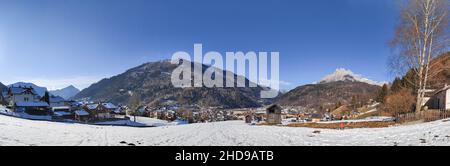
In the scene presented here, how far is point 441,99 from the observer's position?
1618 inches

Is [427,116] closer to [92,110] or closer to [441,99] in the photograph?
[441,99]

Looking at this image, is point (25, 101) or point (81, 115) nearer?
point (81, 115)

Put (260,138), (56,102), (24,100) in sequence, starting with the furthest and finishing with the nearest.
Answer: (56,102) < (24,100) < (260,138)

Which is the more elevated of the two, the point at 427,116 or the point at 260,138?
the point at 427,116

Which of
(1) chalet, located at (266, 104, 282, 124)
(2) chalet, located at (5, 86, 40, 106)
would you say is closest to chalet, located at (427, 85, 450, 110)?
(1) chalet, located at (266, 104, 282, 124)

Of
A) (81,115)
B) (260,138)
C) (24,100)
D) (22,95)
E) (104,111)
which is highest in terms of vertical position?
(22,95)

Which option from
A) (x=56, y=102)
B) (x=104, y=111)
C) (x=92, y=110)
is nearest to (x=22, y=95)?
(x=92, y=110)

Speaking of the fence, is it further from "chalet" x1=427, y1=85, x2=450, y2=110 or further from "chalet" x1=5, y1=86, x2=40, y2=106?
"chalet" x1=5, y1=86, x2=40, y2=106
